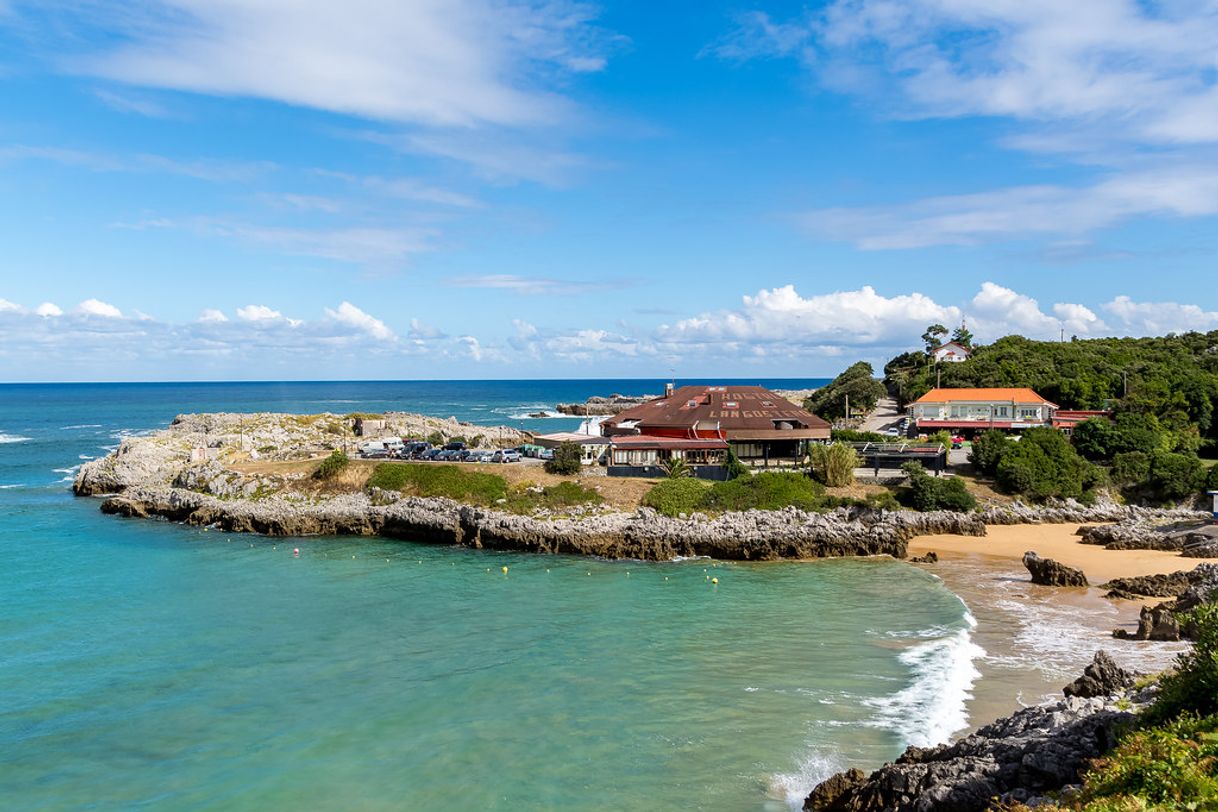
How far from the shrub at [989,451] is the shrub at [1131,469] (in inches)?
275

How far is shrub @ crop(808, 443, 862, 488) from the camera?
4810cm

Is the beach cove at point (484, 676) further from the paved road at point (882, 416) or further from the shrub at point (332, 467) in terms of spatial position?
the paved road at point (882, 416)

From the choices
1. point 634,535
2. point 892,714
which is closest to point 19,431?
point 634,535

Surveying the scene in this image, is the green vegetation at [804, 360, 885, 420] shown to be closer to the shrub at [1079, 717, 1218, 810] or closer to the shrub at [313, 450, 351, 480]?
the shrub at [313, 450, 351, 480]

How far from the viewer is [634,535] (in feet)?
137

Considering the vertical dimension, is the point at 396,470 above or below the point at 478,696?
above

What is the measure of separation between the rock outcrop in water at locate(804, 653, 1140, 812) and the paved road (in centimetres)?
6028

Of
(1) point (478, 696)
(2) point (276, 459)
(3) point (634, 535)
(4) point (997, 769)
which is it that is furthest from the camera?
(2) point (276, 459)

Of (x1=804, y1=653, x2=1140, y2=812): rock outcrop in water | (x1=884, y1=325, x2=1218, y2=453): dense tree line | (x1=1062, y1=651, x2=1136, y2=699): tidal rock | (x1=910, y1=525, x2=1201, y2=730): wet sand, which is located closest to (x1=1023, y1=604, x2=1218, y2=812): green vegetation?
(x1=804, y1=653, x2=1140, y2=812): rock outcrop in water

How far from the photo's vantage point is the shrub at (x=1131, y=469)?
51062 mm

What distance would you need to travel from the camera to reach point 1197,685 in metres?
11.7

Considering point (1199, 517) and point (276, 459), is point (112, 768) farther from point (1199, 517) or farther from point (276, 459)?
point (1199, 517)

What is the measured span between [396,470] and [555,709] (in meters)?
32.9

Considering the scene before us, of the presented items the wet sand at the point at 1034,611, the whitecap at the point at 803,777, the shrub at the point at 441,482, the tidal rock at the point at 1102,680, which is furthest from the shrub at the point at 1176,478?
the whitecap at the point at 803,777
